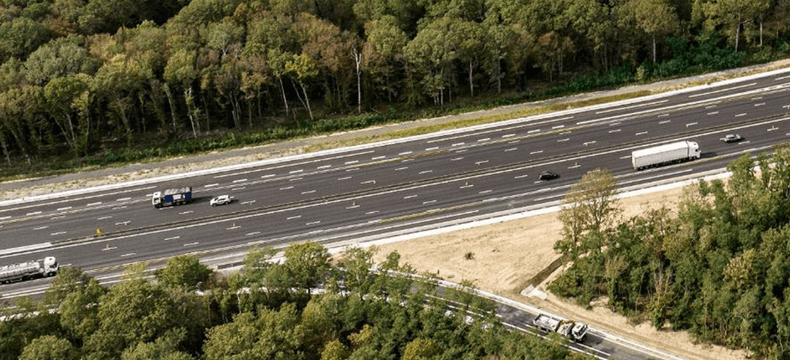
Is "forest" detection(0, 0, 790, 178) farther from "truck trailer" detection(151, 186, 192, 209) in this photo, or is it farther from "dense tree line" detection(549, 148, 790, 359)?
"dense tree line" detection(549, 148, 790, 359)

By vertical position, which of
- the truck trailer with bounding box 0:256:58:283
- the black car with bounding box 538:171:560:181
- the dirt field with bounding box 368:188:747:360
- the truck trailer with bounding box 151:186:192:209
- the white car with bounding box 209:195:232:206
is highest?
the truck trailer with bounding box 151:186:192:209

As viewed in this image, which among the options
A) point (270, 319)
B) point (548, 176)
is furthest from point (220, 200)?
point (548, 176)

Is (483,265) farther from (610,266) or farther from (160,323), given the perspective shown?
(160,323)

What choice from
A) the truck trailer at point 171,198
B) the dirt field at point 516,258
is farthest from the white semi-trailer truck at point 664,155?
the truck trailer at point 171,198

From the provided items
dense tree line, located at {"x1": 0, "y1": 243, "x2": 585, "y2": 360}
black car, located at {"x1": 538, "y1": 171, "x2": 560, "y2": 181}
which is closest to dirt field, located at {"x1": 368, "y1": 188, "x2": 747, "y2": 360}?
dense tree line, located at {"x1": 0, "y1": 243, "x2": 585, "y2": 360}

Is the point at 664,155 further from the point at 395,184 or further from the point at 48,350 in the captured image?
the point at 48,350

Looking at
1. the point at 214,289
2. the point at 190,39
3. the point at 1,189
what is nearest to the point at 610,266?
the point at 214,289
